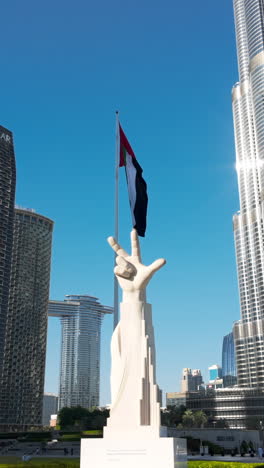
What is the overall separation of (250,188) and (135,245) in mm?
145330

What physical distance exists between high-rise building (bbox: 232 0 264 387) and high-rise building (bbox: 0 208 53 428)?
61.7 m

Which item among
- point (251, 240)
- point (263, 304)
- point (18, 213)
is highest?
point (18, 213)

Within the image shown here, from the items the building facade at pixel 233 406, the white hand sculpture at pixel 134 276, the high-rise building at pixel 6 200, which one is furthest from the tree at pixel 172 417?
the white hand sculpture at pixel 134 276

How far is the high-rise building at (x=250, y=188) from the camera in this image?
14500 centimetres

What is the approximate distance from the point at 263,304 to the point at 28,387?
73.8 metres

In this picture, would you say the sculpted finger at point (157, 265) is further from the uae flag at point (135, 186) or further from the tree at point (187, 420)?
the tree at point (187, 420)

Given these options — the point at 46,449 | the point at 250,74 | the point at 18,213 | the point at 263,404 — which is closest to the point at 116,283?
the point at 46,449

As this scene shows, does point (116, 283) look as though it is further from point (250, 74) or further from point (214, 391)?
point (250, 74)

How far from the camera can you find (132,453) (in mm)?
16328

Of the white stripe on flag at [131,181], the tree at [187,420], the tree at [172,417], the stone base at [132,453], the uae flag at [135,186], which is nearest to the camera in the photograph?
the stone base at [132,453]

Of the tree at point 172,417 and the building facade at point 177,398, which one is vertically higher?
the building facade at point 177,398

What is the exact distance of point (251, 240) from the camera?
496 feet

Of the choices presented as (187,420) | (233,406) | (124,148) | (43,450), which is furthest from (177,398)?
(124,148)

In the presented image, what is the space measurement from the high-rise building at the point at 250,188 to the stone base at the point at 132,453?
13132cm
